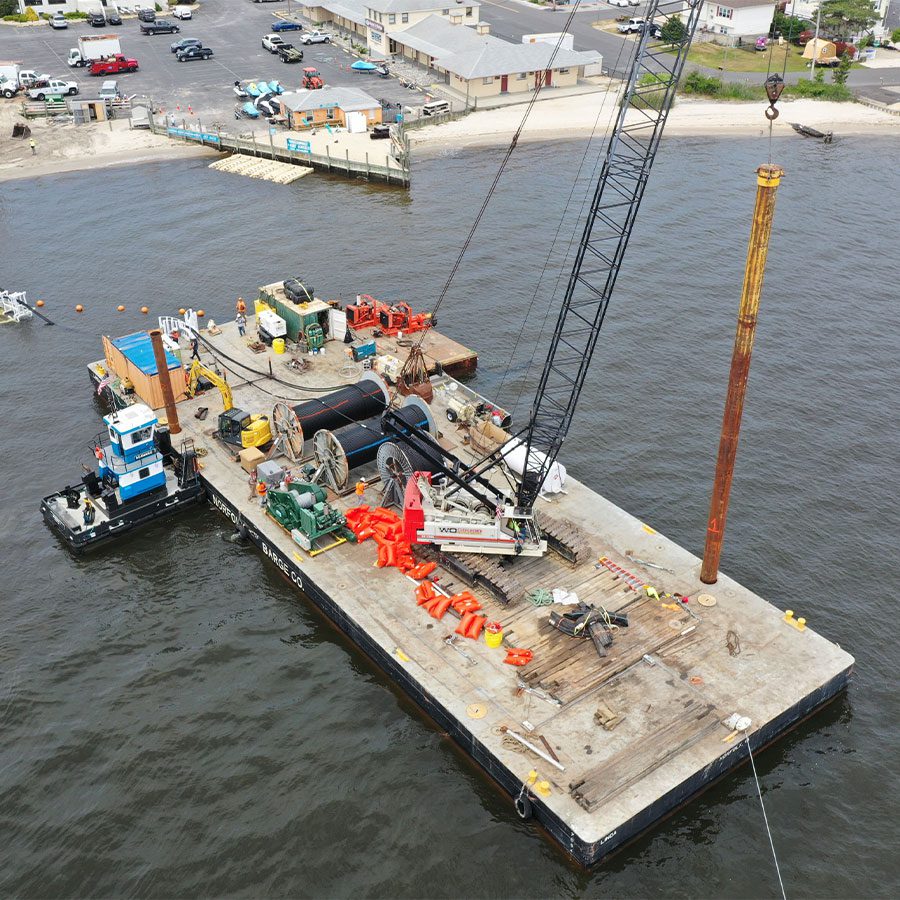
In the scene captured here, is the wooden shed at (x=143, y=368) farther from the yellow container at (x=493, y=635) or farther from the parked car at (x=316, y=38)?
the parked car at (x=316, y=38)

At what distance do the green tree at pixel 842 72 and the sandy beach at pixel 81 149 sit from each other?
2856 inches

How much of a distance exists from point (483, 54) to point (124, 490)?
82608 millimetres

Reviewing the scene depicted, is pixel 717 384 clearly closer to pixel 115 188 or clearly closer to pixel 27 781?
pixel 27 781

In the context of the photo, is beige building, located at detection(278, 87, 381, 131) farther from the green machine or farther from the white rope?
the white rope

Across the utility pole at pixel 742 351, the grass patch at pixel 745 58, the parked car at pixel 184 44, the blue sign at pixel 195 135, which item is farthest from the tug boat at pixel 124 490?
the grass patch at pixel 745 58

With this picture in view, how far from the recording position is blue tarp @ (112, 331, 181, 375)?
168 ft

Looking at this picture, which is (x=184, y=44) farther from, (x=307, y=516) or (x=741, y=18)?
(x=307, y=516)

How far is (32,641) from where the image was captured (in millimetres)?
39469

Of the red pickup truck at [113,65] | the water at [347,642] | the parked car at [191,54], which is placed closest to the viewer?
the water at [347,642]

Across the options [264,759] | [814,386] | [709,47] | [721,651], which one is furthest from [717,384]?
[709,47]

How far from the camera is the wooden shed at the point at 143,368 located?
5116cm

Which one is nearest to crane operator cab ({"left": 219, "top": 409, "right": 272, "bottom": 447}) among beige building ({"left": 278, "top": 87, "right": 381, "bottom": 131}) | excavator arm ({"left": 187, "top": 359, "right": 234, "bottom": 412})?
excavator arm ({"left": 187, "top": 359, "right": 234, "bottom": 412})

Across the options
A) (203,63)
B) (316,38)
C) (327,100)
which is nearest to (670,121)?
(327,100)

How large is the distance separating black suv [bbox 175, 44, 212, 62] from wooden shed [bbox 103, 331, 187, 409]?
85.0 meters
